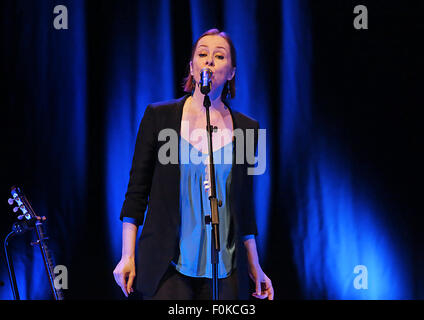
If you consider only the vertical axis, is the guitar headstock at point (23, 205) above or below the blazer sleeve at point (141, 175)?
below

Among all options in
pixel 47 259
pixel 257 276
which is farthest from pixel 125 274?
pixel 47 259

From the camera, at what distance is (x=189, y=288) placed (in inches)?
67.9

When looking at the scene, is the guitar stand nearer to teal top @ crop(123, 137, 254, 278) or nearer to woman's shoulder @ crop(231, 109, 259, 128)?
teal top @ crop(123, 137, 254, 278)

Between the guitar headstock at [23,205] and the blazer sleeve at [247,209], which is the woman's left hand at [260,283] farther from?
the guitar headstock at [23,205]

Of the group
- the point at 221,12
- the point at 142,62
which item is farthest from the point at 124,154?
the point at 221,12

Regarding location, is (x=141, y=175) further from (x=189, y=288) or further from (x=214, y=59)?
(x=214, y=59)

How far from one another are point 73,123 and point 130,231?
129 cm

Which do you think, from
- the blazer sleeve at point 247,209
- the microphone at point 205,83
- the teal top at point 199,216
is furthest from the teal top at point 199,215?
the microphone at point 205,83

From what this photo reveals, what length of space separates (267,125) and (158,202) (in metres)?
1.34

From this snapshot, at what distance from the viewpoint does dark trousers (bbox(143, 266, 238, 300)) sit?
170 centimetres

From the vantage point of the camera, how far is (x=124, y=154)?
2.86 metres

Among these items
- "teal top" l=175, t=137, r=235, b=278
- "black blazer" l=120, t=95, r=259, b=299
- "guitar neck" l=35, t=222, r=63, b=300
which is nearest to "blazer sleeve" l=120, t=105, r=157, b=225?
"black blazer" l=120, t=95, r=259, b=299

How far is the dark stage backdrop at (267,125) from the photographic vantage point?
112 inches

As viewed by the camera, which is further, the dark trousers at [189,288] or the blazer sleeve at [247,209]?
the blazer sleeve at [247,209]
